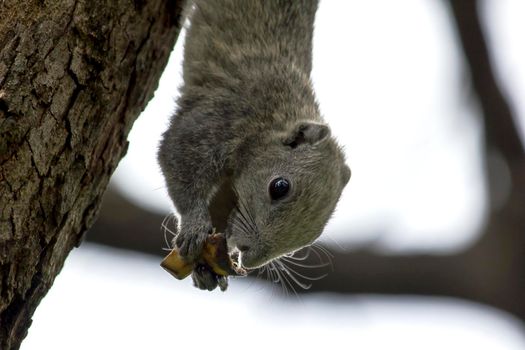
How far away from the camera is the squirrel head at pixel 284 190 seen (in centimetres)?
414

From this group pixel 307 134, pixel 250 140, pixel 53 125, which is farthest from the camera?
pixel 250 140

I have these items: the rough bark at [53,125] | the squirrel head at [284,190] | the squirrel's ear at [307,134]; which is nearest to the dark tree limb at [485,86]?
the squirrel head at [284,190]

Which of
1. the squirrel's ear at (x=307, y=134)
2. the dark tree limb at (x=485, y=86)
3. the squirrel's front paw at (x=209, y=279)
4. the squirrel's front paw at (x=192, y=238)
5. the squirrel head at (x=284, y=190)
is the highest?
the dark tree limb at (x=485, y=86)

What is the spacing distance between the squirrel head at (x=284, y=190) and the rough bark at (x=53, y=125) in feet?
2.86

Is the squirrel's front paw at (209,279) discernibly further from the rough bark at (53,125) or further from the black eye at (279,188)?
the rough bark at (53,125)

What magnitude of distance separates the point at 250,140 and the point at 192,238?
701 mm

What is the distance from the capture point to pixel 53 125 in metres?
3.04

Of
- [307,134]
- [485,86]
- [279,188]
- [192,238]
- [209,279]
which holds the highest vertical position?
[485,86]

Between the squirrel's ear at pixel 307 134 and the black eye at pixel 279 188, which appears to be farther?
the squirrel's ear at pixel 307 134

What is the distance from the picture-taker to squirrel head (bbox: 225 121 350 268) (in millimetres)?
4141

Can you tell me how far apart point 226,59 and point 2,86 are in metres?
A: 2.15

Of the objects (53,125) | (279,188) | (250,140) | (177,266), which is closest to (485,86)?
(250,140)

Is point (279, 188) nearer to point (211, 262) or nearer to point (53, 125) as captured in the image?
point (211, 262)

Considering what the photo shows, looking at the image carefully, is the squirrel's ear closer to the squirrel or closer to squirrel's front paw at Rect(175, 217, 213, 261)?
the squirrel
